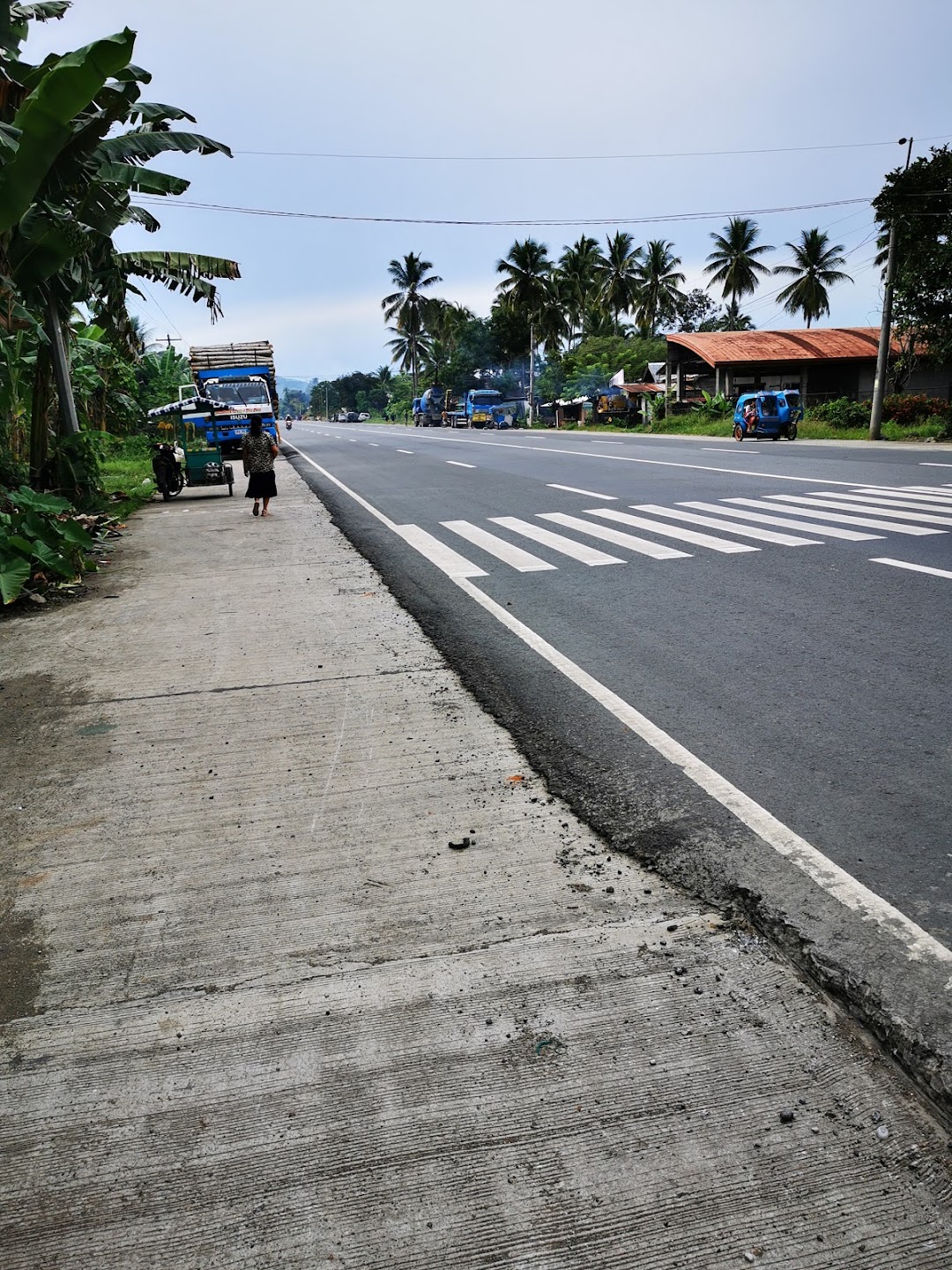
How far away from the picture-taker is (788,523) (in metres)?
12.0

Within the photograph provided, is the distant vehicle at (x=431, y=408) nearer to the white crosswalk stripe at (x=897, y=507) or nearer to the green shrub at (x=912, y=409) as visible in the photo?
the green shrub at (x=912, y=409)

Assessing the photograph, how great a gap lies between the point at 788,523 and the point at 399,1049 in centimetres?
1039

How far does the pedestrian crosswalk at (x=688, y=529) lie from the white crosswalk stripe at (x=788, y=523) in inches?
0.4

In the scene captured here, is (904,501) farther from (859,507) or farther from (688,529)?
(688,529)

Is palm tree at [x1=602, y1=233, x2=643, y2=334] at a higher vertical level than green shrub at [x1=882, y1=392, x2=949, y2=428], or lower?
higher

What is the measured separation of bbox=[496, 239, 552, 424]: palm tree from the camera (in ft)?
229

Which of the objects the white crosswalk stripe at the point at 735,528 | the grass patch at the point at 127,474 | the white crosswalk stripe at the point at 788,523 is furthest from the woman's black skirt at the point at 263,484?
the white crosswalk stripe at the point at 788,523

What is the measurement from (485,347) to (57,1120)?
84.9 metres

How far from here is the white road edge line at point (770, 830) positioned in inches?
127

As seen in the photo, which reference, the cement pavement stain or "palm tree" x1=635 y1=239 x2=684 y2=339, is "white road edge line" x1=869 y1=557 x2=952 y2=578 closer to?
the cement pavement stain

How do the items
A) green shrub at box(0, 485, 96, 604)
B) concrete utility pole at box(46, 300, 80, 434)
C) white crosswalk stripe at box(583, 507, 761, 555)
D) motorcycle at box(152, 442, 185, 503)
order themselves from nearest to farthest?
green shrub at box(0, 485, 96, 604), white crosswalk stripe at box(583, 507, 761, 555), concrete utility pole at box(46, 300, 80, 434), motorcycle at box(152, 442, 185, 503)

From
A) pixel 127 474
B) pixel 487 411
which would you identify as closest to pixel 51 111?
pixel 127 474

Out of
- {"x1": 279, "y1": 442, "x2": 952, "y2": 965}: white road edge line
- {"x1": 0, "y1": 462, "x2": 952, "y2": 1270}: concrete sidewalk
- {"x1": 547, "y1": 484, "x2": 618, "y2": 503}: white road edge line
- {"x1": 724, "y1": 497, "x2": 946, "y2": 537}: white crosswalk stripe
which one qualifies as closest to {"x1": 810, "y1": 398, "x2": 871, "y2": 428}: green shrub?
{"x1": 547, "y1": 484, "x2": 618, "y2": 503}: white road edge line

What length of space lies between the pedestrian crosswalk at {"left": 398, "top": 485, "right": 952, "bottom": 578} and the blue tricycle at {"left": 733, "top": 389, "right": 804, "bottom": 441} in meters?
21.7
